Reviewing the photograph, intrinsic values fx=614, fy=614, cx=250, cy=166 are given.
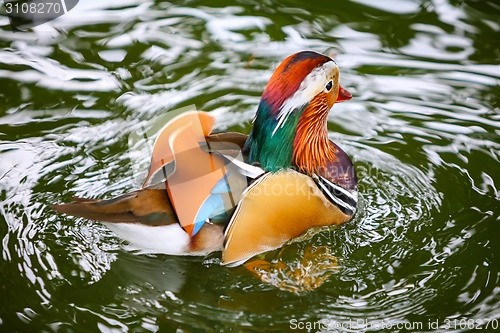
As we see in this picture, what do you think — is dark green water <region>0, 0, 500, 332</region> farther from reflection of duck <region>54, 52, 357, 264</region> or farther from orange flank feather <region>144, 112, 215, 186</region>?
orange flank feather <region>144, 112, 215, 186</region>

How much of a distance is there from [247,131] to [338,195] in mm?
851

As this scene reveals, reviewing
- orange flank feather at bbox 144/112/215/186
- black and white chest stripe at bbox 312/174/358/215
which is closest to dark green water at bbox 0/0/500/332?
black and white chest stripe at bbox 312/174/358/215

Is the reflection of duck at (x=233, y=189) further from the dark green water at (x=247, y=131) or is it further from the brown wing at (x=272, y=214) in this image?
the dark green water at (x=247, y=131)

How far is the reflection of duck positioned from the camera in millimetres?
2672

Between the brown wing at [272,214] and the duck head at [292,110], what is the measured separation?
4.5 inches

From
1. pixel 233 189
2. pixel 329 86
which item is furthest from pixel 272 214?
pixel 329 86

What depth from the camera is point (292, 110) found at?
288 cm

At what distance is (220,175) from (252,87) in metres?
1.38

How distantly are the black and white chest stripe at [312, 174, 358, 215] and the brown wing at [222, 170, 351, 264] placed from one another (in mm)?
53

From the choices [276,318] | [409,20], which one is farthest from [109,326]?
[409,20]

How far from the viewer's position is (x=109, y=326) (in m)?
2.47

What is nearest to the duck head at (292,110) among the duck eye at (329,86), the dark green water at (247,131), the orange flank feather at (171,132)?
the duck eye at (329,86)

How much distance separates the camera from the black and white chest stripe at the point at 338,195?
301 centimetres

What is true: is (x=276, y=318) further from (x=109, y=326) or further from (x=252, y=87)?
(x=252, y=87)
